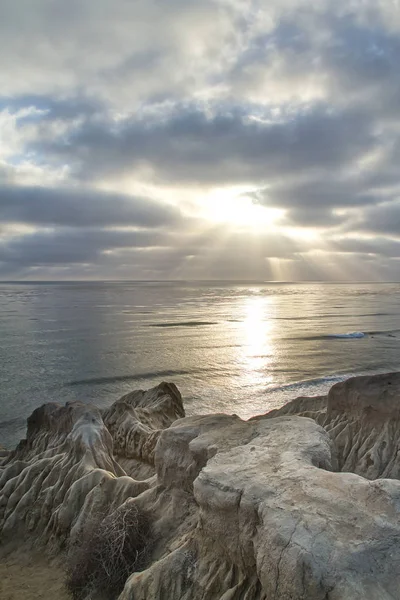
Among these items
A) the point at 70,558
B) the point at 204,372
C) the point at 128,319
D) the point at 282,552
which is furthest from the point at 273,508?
the point at 128,319

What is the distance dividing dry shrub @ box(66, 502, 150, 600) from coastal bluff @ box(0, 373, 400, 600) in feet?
0.10

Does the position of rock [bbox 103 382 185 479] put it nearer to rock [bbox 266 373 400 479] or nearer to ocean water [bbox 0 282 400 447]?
ocean water [bbox 0 282 400 447]

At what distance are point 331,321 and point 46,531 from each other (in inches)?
2765

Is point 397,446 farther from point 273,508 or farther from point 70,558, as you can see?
point 70,558

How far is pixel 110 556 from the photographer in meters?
10.7

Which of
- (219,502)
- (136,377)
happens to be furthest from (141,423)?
(136,377)

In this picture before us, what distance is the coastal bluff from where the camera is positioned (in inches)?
265

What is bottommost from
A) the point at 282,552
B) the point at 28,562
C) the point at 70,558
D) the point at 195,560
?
the point at 28,562

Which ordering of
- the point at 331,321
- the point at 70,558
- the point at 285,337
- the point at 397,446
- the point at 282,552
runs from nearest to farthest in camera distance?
the point at 282,552
the point at 70,558
the point at 397,446
the point at 285,337
the point at 331,321

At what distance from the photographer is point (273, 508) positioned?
758 cm

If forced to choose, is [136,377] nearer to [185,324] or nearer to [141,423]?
[141,423]

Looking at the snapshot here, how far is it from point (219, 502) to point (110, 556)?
403 centimetres

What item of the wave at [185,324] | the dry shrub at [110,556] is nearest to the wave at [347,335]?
the wave at [185,324]

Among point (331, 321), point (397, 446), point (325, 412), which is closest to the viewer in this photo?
point (397, 446)
